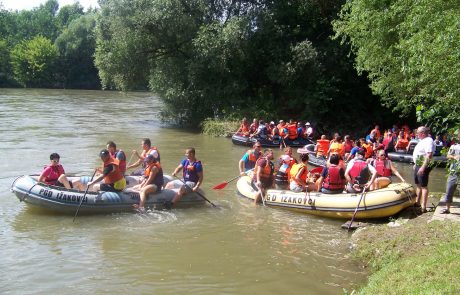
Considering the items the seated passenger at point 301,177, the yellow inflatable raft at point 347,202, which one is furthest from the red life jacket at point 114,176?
the seated passenger at point 301,177

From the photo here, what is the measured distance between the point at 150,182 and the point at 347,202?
398cm

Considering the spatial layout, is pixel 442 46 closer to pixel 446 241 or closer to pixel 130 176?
pixel 446 241

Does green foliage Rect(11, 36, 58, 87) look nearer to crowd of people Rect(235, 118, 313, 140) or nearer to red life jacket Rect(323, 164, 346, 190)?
crowd of people Rect(235, 118, 313, 140)

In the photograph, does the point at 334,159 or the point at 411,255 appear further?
the point at 334,159

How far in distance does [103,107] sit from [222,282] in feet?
100

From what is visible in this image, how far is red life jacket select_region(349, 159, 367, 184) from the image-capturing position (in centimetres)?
981

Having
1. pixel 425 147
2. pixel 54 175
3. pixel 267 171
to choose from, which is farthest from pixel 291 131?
pixel 54 175

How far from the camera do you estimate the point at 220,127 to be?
2230 cm

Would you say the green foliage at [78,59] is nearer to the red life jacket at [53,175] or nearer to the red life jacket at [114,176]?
the red life jacket at [53,175]

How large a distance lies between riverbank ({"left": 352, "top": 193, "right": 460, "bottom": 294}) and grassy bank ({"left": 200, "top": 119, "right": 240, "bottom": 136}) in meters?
13.8

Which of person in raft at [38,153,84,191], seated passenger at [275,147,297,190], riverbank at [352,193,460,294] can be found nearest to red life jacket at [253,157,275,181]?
seated passenger at [275,147,297,190]

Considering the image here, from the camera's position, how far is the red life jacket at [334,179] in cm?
972

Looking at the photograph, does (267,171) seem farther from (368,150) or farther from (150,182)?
(368,150)

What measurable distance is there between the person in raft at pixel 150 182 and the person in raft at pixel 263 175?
6.85 ft
